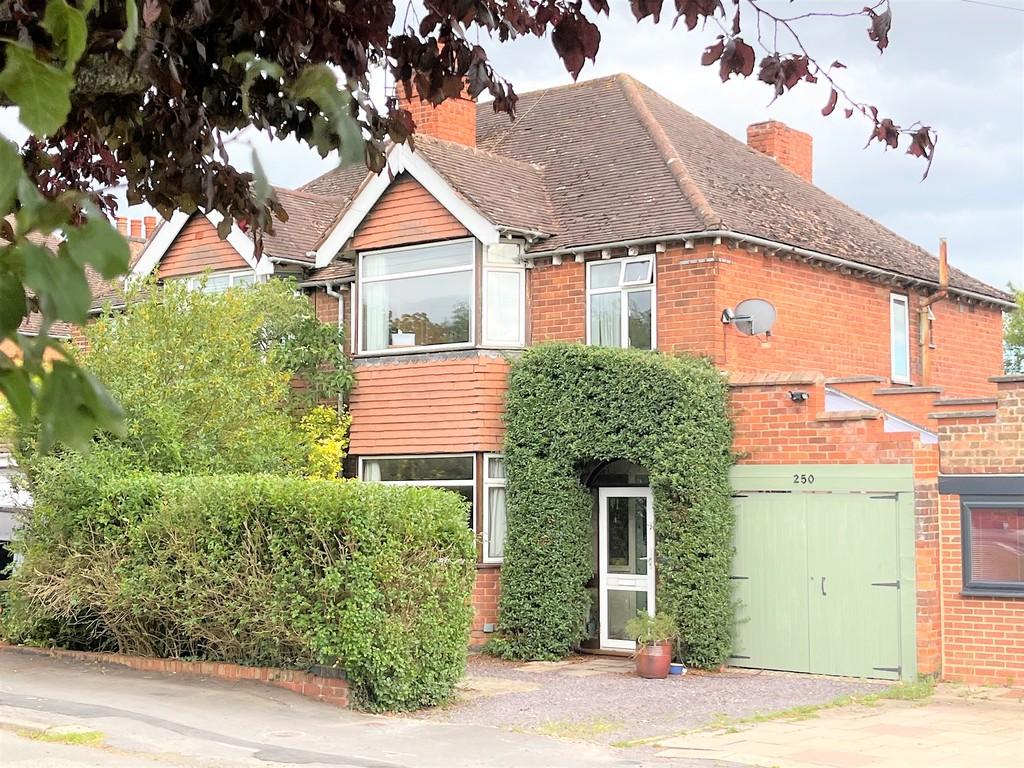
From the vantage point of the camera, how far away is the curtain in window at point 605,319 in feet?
60.4

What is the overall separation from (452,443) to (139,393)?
4.20 metres

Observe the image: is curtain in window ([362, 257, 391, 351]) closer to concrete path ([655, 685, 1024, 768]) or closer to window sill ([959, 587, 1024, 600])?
window sill ([959, 587, 1024, 600])

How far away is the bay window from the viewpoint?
18.5 m

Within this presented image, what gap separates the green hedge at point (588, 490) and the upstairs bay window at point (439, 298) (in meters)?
1.45

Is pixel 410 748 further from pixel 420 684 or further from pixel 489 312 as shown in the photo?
pixel 489 312

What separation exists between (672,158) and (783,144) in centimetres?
552

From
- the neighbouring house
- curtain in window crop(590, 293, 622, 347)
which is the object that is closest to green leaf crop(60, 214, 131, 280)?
the neighbouring house

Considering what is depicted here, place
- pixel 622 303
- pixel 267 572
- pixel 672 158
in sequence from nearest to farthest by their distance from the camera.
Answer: pixel 267 572, pixel 622 303, pixel 672 158

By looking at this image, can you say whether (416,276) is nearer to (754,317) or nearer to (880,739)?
(754,317)

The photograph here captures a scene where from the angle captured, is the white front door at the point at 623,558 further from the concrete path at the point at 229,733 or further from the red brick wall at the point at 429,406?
the concrete path at the point at 229,733

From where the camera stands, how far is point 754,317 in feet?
56.0

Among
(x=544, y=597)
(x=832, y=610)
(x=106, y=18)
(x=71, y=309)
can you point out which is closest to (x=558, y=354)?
(x=544, y=597)

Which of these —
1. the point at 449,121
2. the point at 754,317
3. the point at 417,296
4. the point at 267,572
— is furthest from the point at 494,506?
the point at 449,121

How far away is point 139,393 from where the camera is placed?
16.1m
